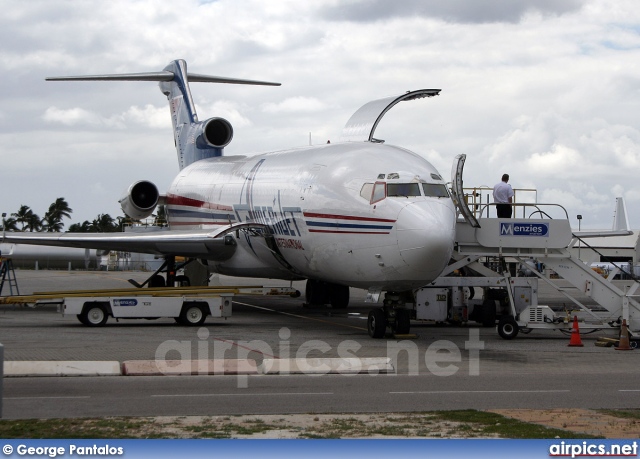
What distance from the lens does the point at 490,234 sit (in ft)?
72.5

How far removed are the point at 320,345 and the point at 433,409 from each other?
7.35m

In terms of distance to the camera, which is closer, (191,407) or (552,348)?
(191,407)

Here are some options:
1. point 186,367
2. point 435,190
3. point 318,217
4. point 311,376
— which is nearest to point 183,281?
point 318,217

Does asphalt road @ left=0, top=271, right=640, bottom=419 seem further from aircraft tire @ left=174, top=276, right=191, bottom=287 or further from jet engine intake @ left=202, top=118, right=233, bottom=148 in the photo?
jet engine intake @ left=202, top=118, right=233, bottom=148

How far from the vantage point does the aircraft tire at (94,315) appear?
23.2 metres

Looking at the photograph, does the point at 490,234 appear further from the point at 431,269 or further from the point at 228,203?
the point at 228,203

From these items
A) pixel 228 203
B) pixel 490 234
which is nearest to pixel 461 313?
pixel 490 234

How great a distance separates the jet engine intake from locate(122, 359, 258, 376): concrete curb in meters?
20.5

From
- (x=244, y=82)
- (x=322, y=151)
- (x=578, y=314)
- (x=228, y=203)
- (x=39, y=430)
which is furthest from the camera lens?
(x=244, y=82)

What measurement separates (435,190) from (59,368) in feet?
28.3

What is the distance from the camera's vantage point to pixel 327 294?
30.8 meters

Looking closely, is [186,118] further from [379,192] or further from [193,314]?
[379,192]

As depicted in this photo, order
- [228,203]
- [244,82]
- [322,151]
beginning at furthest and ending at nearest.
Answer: [244,82] → [228,203] → [322,151]

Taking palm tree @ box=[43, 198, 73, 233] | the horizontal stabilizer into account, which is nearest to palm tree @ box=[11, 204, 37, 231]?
palm tree @ box=[43, 198, 73, 233]
